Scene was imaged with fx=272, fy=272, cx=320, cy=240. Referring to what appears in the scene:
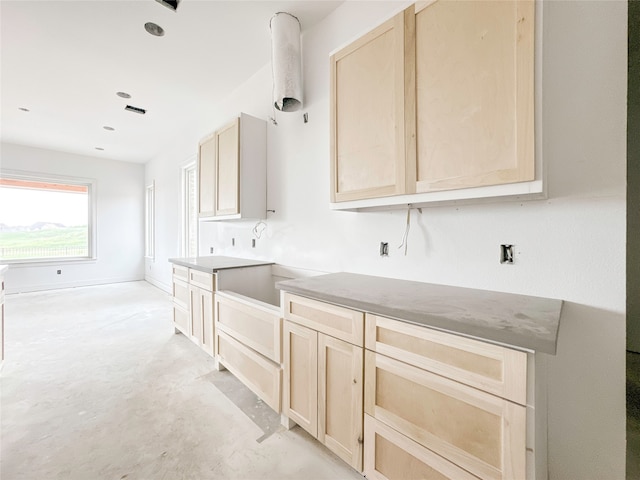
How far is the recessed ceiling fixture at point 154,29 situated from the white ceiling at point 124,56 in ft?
0.15

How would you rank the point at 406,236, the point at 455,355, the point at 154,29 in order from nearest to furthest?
1. the point at 455,355
2. the point at 406,236
3. the point at 154,29

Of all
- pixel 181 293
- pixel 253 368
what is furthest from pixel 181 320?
pixel 253 368

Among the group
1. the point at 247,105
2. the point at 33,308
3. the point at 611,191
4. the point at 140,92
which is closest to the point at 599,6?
the point at 611,191

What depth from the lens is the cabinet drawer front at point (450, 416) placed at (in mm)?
873

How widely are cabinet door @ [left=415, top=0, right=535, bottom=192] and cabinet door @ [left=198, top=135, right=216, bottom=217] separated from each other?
2.35 m

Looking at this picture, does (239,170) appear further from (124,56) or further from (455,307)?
A: (455,307)

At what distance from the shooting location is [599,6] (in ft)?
3.76

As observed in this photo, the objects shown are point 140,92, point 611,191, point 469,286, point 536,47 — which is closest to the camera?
point 536,47

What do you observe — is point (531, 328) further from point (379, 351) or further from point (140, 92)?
point (140, 92)

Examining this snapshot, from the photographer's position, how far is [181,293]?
3.06 m

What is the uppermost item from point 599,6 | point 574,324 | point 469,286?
point 599,6

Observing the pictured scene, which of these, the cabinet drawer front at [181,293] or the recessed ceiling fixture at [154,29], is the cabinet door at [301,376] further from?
the recessed ceiling fixture at [154,29]

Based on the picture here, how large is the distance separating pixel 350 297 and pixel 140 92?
3877 millimetres

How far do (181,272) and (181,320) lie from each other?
55 cm
